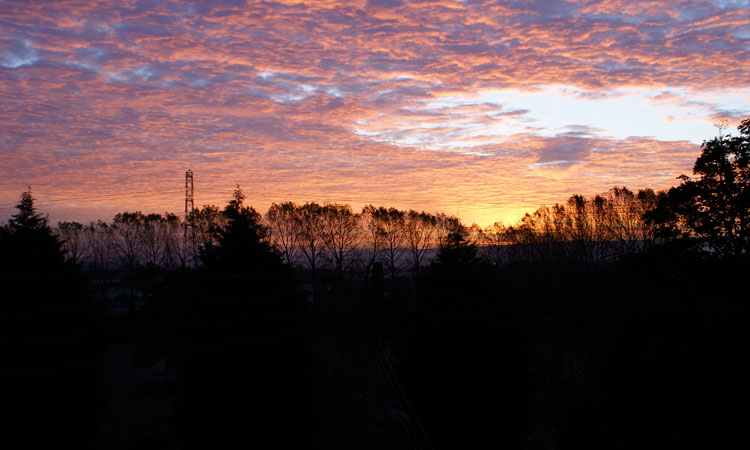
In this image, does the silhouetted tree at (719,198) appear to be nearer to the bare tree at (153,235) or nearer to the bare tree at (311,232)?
the bare tree at (311,232)

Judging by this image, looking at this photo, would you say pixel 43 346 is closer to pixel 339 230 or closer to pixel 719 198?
pixel 719 198

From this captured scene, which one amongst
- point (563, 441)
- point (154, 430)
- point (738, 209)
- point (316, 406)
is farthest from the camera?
point (738, 209)

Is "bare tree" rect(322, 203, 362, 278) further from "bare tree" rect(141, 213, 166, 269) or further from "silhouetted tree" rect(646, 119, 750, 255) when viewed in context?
"silhouetted tree" rect(646, 119, 750, 255)

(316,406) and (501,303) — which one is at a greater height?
(501,303)

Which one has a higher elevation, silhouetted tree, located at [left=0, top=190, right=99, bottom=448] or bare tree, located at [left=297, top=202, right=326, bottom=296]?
bare tree, located at [left=297, top=202, right=326, bottom=296]

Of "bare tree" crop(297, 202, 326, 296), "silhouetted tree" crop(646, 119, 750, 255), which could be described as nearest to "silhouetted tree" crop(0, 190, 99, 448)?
"silhouetted tree" crop(646, 119, 750, 255)

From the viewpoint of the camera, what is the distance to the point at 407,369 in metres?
18.3

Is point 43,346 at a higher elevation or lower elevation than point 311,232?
lower

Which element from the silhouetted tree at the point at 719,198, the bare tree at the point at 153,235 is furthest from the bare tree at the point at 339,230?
the silhouetted tree at the point at 719,198

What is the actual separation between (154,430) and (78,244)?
197 ft

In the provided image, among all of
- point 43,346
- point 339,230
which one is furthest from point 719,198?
point 339,230

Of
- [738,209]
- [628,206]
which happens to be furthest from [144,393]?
[628,206]

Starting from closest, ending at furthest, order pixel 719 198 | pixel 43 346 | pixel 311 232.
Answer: pixel 43 346 < pixel 719 198 < pixel 311 232

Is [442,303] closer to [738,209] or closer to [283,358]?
[283,358]
